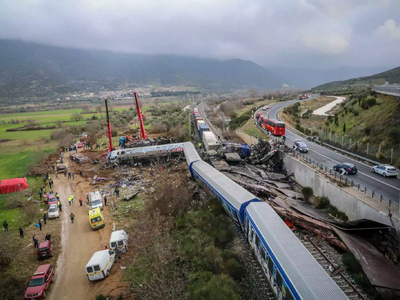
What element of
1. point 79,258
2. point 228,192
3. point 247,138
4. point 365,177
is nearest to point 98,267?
point 79,258

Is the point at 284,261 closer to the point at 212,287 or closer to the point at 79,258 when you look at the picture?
the point at 212,287

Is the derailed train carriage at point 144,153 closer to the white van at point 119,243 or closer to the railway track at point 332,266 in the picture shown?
the white van at point 119,243

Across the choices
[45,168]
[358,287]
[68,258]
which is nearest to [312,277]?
[358,287]

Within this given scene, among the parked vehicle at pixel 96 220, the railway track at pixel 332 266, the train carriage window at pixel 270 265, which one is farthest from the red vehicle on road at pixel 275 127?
the train carriage window at pixel 270 265

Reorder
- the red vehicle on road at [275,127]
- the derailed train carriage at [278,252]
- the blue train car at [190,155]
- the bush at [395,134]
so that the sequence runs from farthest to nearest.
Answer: the red vehicle on road at [275,127] → the blue train car at [190,155] → the bush at [395,134] → the derailed train carriage at [278,252]

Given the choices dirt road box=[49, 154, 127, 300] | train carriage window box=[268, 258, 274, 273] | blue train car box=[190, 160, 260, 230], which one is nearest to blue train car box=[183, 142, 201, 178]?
blue train car box=[190, 160, 260, 230]

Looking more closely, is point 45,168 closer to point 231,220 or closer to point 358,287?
point 231,220

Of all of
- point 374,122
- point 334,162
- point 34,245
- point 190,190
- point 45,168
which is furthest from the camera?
point 45,168
